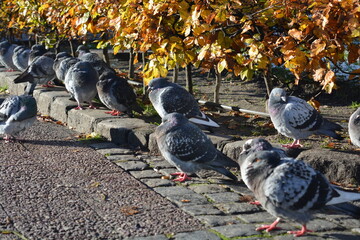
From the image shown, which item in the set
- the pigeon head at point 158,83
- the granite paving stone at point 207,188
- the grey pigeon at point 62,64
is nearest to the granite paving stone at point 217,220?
the granite paving stone at point 207,188

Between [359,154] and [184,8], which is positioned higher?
[184,8]

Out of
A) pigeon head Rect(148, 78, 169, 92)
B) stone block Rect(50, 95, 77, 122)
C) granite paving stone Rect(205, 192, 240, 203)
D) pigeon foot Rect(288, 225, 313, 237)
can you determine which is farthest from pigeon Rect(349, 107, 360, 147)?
stone block Rect(50, 95, 77, 122)

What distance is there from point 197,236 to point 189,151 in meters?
1.35

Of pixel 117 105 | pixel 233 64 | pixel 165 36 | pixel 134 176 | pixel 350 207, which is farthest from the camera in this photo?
pixel 117 105

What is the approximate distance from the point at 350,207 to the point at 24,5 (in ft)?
30.3

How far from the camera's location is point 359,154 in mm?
4961

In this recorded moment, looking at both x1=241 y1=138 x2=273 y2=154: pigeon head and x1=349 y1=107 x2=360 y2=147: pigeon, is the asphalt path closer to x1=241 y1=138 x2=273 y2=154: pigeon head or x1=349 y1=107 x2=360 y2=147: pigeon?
x1=241 y1=138 x2=273 y2=154: pigeon head

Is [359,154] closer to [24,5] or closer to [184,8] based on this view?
[184,8]

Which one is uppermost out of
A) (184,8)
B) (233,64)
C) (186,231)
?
(184,8)

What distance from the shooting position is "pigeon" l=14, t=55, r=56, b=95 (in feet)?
31.3

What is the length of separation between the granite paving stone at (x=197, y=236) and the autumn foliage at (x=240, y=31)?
5.58 ft

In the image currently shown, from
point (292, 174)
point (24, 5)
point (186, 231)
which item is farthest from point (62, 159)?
point (24, 5)

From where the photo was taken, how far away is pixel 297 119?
17.6 ft

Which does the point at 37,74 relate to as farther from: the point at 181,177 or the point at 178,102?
the point at 181,177
